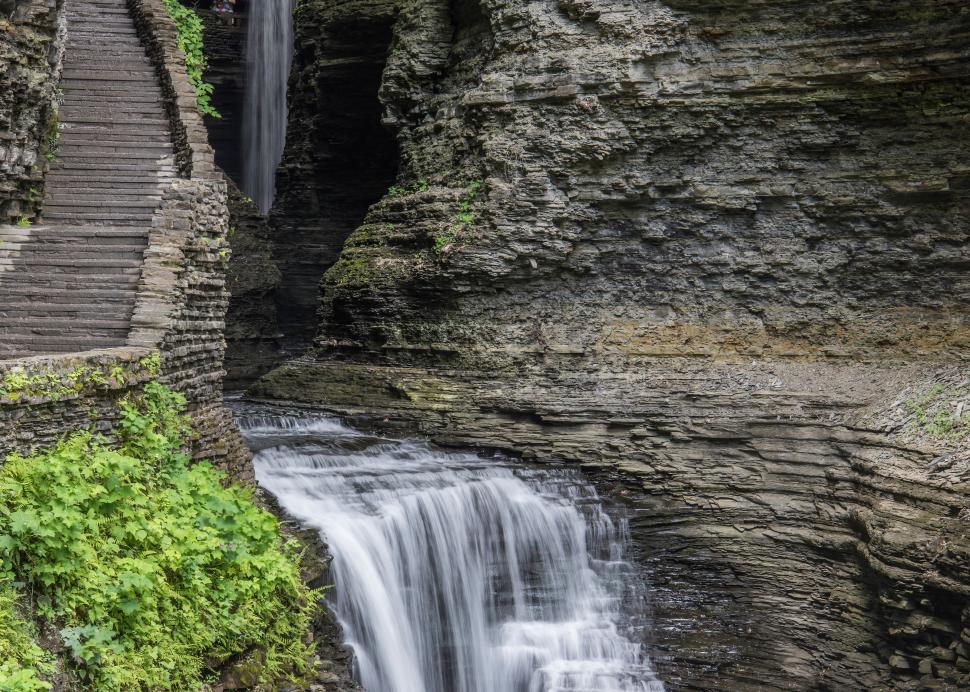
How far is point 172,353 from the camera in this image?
10656mm

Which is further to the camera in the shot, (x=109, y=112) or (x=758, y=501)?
(x=109, y=112)

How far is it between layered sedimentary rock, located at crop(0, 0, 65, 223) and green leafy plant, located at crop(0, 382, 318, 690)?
389 centimetres

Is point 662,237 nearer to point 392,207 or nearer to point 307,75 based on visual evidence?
A: point 392,207

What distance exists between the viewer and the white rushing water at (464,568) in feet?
35.9

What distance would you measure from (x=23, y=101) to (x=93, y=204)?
56.0 inches

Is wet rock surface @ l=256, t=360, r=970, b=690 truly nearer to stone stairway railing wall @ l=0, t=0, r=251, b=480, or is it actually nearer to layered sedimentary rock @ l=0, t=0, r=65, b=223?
stone stairway railing wall @ l=0, t=0, r=251, b=480

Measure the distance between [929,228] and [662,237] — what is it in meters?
3.96

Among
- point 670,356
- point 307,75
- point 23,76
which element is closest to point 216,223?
point 23,76

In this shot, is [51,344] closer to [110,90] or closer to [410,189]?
[110,90]

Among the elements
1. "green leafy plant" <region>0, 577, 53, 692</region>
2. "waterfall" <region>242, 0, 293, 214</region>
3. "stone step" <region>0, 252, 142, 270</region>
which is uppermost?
"waterfall" <region>242, 0, 293, 214</region>

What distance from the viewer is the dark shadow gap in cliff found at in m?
23.1

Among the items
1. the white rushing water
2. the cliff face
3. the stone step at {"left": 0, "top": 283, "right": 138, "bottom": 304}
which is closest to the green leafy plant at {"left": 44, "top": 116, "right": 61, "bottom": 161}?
the stone step at {"left": 0, "top": 283, "right": 138, "bottom": 304}

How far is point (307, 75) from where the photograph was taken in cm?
2373

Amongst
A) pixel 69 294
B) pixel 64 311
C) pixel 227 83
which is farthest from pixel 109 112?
pixel 227 83
